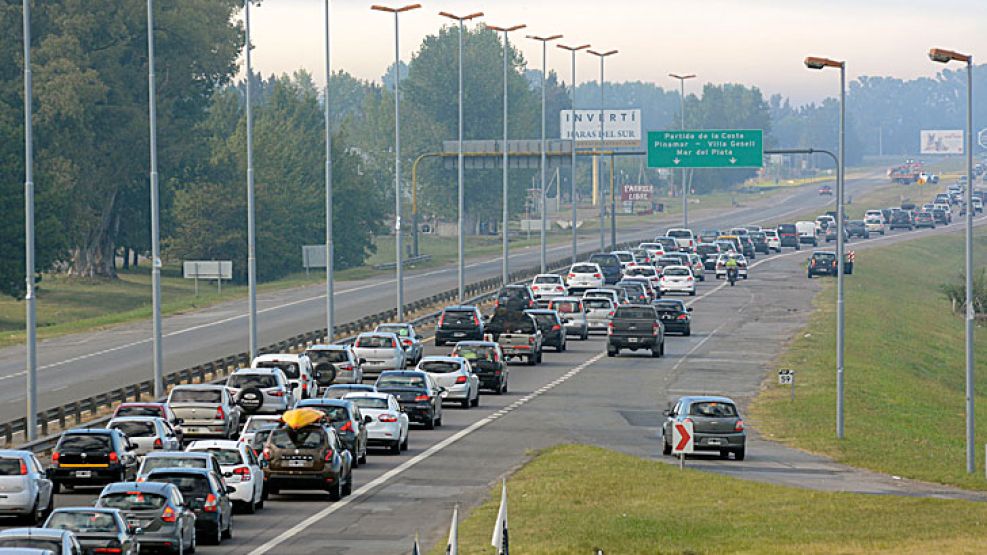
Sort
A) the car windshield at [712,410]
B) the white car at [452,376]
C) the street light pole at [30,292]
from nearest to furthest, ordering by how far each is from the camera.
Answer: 1. the car windshield at [712,410]
2. the street light pole at [30,292]
3. the white car at [452,376]

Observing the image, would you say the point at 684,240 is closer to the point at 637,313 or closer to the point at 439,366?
the point at 637,313

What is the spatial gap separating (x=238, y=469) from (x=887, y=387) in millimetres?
37865

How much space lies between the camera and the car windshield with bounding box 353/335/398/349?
5888 cm

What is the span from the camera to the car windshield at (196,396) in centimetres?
4204

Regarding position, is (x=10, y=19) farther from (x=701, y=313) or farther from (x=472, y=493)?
(x=472, y=493)

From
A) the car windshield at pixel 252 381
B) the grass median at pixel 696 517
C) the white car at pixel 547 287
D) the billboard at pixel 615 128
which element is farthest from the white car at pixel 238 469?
the billboard at pixel 615 128

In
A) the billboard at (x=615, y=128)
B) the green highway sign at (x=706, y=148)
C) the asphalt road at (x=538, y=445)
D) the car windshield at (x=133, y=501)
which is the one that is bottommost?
the asphalt road at (x=538, y=445)

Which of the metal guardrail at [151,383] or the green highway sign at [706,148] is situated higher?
the green highway sign at [706,148]

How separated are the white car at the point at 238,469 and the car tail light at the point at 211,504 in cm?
279

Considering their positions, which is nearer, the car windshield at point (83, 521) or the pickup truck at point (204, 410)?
the car windshield at point (83, 521)

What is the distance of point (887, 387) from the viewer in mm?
64500

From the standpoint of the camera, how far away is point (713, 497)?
1314 inches

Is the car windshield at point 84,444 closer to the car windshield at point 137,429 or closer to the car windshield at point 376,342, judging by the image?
the car windshield at point 137,429

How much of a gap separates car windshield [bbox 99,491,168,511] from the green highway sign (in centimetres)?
8484
